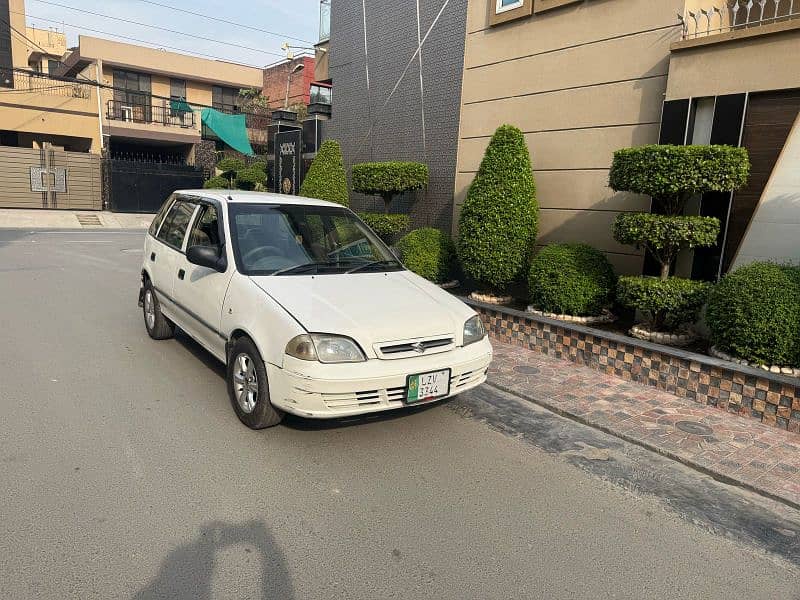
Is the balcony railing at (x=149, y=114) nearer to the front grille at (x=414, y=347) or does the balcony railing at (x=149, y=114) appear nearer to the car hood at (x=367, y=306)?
the car hood at (x=367, y=306)

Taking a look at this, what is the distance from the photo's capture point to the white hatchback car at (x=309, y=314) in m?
3.83

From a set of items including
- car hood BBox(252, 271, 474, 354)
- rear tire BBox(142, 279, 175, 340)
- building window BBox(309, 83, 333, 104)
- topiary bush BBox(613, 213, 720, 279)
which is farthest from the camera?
building window BBox(309, 83, 333, 104)

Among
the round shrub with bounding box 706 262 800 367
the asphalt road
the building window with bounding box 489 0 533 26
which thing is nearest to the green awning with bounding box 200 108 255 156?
the building window with bounding box 489 0 533 26

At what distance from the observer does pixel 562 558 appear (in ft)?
9.94

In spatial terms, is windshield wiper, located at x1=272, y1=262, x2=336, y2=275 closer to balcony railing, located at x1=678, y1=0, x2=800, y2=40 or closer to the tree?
the tree

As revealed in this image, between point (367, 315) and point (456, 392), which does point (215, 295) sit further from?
point (456, 392)

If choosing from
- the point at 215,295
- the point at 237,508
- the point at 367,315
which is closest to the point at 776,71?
the point at 367,315

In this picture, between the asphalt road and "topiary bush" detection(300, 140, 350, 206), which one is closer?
the asphalt road

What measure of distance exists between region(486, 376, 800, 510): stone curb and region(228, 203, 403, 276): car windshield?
65.5 inches

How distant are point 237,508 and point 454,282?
6272 mm

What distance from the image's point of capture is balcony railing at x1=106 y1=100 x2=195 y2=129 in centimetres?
2995

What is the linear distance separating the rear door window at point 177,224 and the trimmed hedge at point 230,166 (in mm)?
22823

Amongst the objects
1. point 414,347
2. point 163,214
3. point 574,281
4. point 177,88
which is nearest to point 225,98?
point 177,88

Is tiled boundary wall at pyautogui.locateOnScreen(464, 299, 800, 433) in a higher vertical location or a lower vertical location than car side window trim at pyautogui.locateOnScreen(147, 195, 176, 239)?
lower
